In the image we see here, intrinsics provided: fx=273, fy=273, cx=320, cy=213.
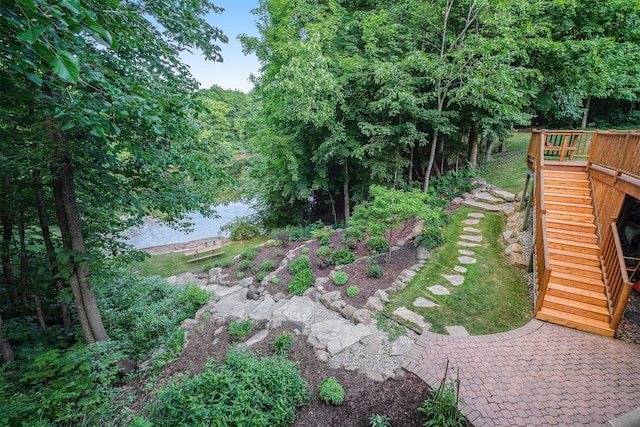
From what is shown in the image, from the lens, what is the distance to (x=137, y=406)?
3.59 m

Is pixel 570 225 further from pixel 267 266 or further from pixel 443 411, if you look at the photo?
pixel 267 266

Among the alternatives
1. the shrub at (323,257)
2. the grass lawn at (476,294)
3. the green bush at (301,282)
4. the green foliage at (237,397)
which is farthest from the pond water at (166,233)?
the green foliage at (237,397)

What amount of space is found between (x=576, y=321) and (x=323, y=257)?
511 centimetres

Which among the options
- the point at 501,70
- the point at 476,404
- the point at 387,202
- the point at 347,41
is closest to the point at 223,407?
the point at 476,404

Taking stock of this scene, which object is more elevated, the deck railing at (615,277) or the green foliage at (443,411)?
the deck railing at (615,277)

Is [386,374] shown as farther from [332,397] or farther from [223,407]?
[223,407]

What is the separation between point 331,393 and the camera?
329 cm

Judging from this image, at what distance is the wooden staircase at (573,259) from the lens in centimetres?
454

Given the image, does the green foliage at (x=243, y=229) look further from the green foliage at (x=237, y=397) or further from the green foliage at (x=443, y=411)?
the green foliage at (x=443, y=411)

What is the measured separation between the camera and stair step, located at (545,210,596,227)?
577cm

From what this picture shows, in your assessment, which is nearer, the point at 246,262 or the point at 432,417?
the point at 432,417

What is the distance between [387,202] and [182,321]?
16.7 ft

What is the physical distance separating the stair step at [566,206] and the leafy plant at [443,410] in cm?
521

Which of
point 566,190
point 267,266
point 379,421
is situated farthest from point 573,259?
point 267,266
